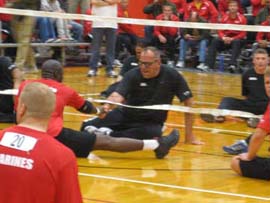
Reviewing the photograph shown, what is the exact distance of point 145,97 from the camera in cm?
957

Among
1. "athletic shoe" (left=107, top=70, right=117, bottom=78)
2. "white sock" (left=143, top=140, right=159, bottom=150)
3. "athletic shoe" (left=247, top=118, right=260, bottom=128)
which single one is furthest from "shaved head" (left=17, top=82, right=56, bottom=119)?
"athletic shoe" (left=107, top=70, right=117, bottom=78)

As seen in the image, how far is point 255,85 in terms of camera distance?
1098 centimetres

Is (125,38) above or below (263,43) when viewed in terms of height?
below

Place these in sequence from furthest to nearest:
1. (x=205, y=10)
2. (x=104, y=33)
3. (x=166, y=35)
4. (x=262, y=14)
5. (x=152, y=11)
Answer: (x=152, y=11)
(x=205, y=10)
(x=166, y=35)
(x=262, y=14)
(x=104, y=33)

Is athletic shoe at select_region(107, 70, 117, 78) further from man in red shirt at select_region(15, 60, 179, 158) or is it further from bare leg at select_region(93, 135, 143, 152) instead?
bare leg at select_region(93, 135, 143, 152)

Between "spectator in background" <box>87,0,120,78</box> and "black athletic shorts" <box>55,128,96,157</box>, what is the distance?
23.5ft

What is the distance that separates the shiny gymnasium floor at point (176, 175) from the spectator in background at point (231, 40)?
596 centimetres

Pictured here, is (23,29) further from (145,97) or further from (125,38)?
(145,97)

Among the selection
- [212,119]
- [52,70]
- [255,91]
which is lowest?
[212,119]

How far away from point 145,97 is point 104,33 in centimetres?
673

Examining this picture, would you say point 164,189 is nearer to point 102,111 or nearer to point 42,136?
point 102,111

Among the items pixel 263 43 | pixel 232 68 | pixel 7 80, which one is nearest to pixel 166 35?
pixel 232 68

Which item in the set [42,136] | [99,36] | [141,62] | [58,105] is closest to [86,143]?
[58,105]

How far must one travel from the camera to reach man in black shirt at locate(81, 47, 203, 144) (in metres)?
9.36
